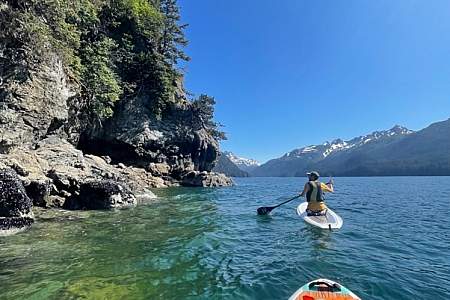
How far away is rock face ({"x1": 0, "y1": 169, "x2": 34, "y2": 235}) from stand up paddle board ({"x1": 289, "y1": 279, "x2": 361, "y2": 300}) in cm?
1185

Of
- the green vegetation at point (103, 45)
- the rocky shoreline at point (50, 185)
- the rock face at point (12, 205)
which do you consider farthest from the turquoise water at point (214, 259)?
the green vegetation at point (103, 45)

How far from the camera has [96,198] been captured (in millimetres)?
19562

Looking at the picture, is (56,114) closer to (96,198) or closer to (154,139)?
(96,198)

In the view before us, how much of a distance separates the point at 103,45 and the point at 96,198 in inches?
798

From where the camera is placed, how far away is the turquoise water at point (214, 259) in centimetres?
676

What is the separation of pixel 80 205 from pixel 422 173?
7534 inches

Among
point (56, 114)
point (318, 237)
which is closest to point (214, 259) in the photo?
point (318, 237)

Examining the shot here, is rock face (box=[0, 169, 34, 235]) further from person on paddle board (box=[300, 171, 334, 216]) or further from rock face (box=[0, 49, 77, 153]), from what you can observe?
person on paddle board (box=[300, 171, 334, 216])

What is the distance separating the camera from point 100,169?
2383cm

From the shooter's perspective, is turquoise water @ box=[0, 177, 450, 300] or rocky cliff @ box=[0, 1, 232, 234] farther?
rocky cliff @ box=[0, 1, 232, 234]

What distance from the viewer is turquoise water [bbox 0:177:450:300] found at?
266 inches

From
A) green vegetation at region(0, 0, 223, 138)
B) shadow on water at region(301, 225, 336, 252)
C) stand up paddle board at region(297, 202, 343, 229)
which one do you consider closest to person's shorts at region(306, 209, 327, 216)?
stand up paddle board at region(297, 202, 343, 229)

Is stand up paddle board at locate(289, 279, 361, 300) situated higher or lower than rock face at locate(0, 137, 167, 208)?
lower

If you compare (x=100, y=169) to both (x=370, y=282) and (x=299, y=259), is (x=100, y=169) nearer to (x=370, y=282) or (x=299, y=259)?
(x=299, y=259)
